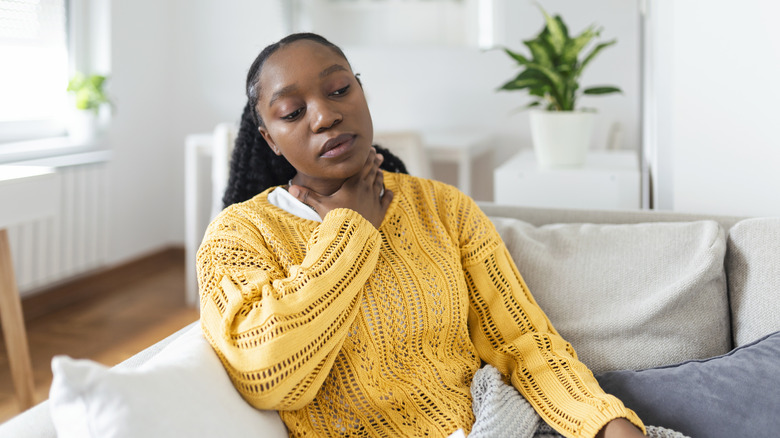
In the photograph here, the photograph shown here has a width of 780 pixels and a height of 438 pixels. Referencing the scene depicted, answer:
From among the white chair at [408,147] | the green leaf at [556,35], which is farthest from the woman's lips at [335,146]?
the white chair at [408,147]

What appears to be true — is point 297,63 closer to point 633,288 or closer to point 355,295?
Answer: point 355,295

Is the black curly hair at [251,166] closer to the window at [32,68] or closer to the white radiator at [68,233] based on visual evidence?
the white radiator at [68,233]

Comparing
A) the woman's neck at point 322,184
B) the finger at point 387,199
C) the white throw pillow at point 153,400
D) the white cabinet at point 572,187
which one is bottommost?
the white throw pillow at point 153,400

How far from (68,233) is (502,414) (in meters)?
2.57

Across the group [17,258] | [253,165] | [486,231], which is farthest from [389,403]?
[17,258]

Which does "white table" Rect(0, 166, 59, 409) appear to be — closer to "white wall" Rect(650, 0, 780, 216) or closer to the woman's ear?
the woman's ear

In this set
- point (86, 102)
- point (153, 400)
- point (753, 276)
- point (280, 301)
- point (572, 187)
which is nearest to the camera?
point (153, 400)

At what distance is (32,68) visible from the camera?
10.1 feet

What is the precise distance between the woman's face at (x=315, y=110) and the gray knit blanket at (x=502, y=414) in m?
0.40

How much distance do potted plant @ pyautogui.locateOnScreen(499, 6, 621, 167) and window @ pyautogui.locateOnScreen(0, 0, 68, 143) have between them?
2.05 meters

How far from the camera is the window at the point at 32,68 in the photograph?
2946mm

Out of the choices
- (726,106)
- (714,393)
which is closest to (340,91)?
(714,393)

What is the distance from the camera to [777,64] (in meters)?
1.58

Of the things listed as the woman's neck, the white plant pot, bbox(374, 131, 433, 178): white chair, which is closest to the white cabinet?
the white plant pot
